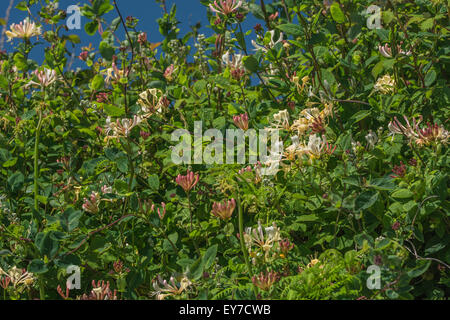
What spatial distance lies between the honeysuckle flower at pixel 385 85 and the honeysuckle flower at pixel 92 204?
3.70ft

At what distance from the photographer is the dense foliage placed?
5.71 ft

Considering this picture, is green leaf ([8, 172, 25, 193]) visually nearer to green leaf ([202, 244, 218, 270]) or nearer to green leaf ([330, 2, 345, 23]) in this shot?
green leaf ([202, 244, 218, 270])

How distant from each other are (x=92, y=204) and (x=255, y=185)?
1.88ft

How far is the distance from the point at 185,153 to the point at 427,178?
84 centimetres

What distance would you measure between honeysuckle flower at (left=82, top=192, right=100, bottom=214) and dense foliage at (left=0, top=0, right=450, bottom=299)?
0.01 m

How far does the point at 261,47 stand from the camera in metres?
2.46

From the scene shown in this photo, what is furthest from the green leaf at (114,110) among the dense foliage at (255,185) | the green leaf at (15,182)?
the green leaf at (15,182)

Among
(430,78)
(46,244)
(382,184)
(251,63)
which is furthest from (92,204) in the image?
(430,78)

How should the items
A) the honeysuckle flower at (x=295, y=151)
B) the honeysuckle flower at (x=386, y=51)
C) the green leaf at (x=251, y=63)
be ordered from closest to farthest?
the honeysuckle flower at (x=295, y=151), the honeysuckle flower at (x=386, y=51), the green leaf at (x=251, y=63)

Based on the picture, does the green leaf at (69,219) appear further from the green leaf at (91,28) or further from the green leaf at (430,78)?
the green leaf at (430,78)

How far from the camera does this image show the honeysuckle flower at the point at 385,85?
2.24 meters

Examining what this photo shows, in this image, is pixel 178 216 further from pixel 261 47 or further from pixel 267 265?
pixel 261 47

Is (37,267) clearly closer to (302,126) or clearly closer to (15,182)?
(15,182)

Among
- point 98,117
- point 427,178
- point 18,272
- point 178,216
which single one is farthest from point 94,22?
point 427,178
